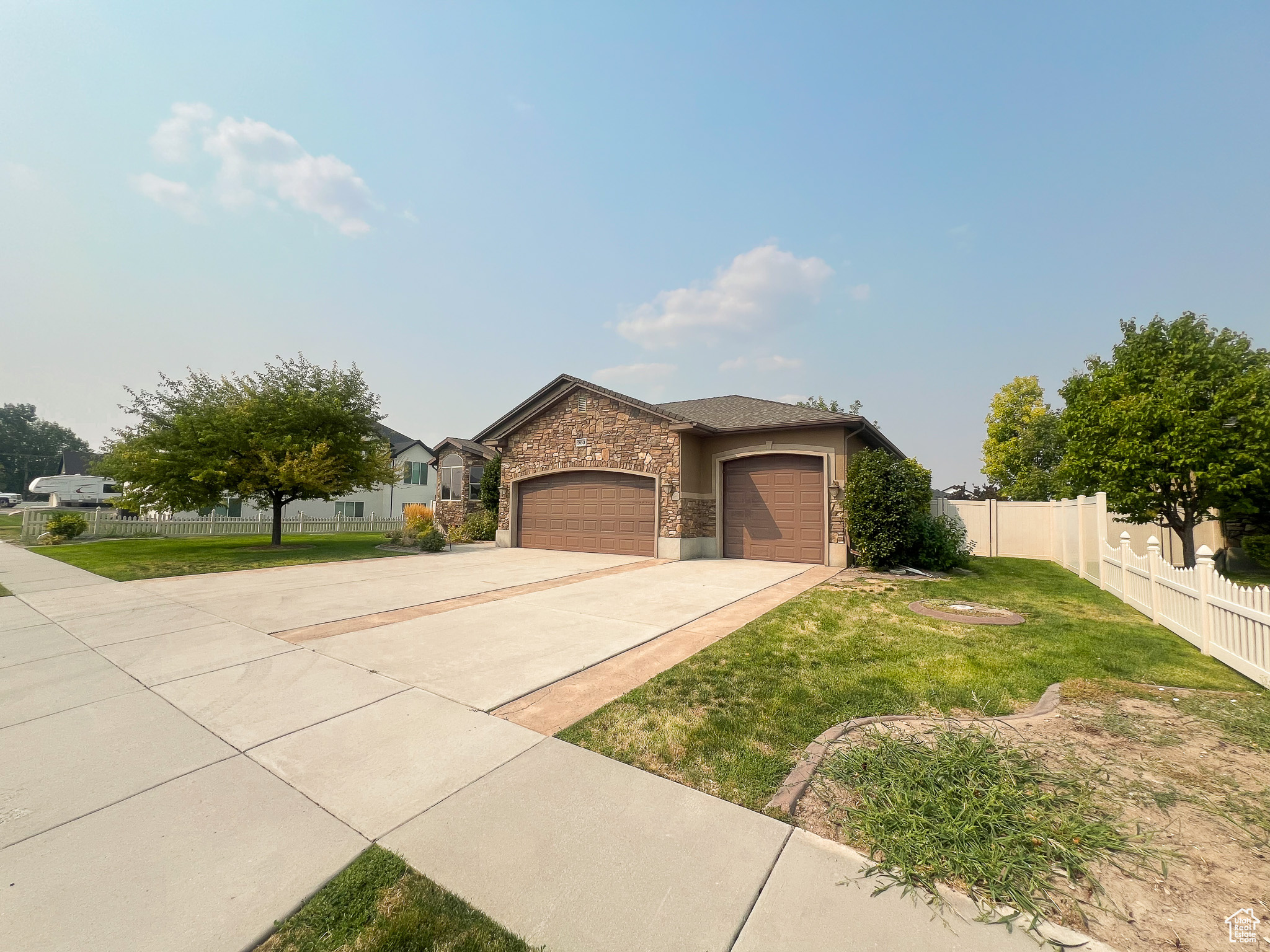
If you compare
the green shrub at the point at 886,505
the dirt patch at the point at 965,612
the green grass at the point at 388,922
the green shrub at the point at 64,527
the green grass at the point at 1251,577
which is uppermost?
the green shrub at the point at 886,505

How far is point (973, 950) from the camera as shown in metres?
1.83

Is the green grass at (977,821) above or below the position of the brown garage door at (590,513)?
below

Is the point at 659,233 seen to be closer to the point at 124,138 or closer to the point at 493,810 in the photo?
the point at 124,138

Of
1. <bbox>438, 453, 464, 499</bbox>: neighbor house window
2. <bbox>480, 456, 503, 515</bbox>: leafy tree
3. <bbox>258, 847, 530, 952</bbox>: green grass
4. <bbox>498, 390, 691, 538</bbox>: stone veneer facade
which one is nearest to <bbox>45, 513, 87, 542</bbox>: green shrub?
<bbox>438, 453, 464, 499</bbox>: neighbor house window

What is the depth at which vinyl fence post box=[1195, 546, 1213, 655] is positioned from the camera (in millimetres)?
5449

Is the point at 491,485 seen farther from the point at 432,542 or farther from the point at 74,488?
the point at 74,488

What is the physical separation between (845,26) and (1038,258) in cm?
826

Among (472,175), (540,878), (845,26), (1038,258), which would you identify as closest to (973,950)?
(540,878)

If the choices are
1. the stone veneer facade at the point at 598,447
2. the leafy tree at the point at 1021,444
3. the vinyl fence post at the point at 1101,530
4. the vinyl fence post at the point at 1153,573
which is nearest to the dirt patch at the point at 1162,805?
the vinyl fence post at the point at 1153,573

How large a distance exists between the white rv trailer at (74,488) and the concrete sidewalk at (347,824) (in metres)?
48.9

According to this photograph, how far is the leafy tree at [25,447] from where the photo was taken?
64.6m

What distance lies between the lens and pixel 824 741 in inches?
133

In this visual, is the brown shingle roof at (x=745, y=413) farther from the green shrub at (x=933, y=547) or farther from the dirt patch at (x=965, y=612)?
the dirt patch at (x=965, y=612)

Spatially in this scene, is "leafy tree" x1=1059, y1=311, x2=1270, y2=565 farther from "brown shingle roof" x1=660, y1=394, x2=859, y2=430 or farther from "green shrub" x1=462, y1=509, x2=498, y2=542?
"green shrub" x1=462, y1=509, x2=498, y2=542
